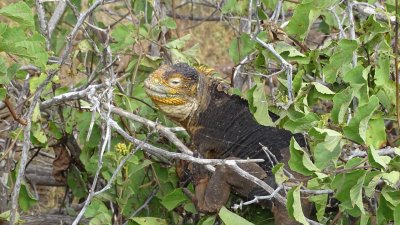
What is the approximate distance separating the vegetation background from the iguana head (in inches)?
4.2

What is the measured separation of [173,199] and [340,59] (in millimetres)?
1015

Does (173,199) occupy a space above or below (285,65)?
below

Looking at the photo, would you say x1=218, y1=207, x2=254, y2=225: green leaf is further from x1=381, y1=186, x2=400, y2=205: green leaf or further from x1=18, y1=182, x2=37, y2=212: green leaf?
x1=18, y1=182, x2=37, y2=212: green leaf

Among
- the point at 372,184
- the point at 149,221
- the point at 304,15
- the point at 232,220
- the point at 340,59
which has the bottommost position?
the point at 149,221

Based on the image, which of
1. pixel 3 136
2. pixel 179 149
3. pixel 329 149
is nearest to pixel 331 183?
pixel 329 149

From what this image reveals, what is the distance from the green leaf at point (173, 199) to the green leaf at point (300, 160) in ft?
3.33

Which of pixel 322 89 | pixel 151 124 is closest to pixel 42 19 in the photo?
pixel 151 124

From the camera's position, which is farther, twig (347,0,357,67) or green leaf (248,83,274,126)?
twig (347,0,357,67)

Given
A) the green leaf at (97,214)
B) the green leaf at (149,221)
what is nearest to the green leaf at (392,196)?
the green leaf at (149,221)

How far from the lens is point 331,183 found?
299 centimetres

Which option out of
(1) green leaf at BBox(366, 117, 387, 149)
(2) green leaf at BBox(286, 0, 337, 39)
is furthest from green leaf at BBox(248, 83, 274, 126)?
(1) green leaf at BBox(366, 117, 387, 149)

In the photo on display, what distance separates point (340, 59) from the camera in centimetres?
353

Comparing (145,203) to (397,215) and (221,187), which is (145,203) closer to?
(221,187)

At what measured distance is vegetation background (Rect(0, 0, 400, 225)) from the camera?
10.00ft
